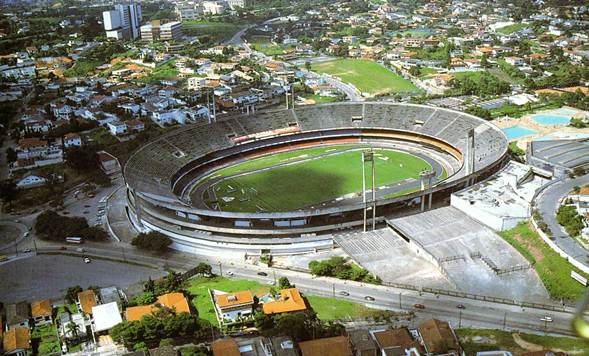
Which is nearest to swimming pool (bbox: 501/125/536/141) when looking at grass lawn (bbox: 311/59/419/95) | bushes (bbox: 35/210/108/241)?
grass lawn (bbox: 311/59/419/95)

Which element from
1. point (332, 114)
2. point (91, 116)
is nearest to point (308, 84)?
point (332, 114)

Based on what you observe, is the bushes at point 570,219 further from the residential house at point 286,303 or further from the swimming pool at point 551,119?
the swimming pool at point 551,119

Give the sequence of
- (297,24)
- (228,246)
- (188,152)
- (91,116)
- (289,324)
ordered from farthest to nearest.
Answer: (297,24), (91,116), (188,152), (228,246), (289,324)

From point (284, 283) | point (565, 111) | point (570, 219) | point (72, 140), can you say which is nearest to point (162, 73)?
point (72, 140)

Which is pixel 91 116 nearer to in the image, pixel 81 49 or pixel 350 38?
pixel 81 49

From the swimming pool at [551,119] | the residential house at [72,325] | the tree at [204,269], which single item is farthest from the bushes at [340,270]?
the swimming pool at [551,119]

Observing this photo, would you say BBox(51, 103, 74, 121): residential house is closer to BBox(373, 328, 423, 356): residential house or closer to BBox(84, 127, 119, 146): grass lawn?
BBox(84, 127, 119, 146): grass lawn

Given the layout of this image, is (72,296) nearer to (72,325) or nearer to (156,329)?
(72,325)
